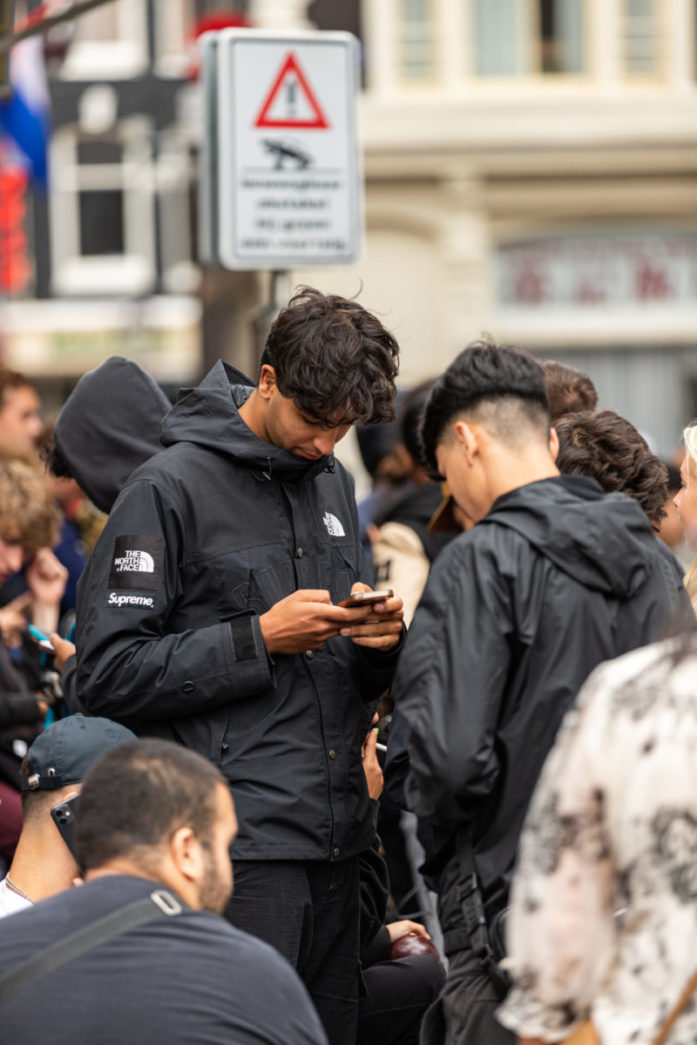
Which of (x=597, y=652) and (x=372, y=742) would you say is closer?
(x=597, y=652)

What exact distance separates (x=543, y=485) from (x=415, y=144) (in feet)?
46.8

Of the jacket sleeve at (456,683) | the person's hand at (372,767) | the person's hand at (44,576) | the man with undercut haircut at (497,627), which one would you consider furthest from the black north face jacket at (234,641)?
the person's hand at (44,576)

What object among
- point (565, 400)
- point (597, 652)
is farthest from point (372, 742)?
point (565, 400)

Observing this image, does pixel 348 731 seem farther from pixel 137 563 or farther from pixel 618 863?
pixel 618 863

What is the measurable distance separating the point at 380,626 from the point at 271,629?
0.80 feet

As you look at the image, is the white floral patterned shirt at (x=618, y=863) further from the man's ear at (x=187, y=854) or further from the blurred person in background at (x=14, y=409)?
the blurred person in background at (x=14, y=409)

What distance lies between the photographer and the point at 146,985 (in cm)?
259

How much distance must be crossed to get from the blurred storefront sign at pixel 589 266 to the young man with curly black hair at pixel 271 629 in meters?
13.9

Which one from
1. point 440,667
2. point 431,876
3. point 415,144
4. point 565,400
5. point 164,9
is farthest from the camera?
point 164,9

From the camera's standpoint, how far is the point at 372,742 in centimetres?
405

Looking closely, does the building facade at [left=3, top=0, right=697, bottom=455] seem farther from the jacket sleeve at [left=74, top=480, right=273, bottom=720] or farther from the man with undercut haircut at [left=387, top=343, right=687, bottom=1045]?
the man with undercut haircut at [left=387, top=343, right=687, bottom=1045]

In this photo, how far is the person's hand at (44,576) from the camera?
19.4ft

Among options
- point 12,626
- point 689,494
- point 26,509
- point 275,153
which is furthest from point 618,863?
point 275,153

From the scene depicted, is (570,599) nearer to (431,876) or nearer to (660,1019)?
(431,876)
